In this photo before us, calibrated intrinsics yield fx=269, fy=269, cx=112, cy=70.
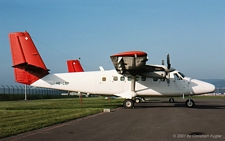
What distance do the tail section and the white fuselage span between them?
66cm

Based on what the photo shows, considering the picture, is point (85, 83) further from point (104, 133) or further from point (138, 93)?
point (104, 133)

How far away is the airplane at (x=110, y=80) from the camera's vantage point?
2211 centimetres

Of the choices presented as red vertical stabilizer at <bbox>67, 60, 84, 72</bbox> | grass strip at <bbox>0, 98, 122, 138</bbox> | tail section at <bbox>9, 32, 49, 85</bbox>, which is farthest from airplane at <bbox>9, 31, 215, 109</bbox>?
red vertical stabilizer at <bbox>67, 60, 84, 72</bbox>

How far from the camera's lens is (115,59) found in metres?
19.1

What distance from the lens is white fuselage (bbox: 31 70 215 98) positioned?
2259 cm

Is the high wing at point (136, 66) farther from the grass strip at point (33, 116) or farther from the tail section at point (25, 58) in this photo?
the tail section at point (25, 58)

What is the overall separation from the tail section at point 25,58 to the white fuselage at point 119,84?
25.9 inches

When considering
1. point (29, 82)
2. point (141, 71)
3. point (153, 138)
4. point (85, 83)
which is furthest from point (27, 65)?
point (153, 138)

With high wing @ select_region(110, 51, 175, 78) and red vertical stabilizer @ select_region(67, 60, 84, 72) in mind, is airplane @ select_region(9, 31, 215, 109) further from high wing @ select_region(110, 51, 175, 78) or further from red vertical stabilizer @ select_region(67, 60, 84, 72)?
red vertical stabilizer @ select_region(67, 60, 84, 72)

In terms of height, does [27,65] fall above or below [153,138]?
above

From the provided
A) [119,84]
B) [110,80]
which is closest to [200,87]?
[119,84]

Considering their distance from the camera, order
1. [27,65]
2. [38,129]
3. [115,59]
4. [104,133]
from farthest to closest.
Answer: [27,65] < [115,59] < [38,129] < [104,133]

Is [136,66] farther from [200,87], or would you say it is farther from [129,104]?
[200,87]

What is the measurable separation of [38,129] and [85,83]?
1282 centimetres
